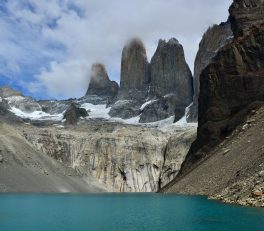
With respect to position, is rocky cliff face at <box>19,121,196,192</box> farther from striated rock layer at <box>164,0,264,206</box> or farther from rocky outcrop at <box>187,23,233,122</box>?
striated rock layer at <box>164,0,264,206</box>

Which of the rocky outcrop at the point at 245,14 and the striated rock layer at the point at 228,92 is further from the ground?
the rocky outcrop at the point at 245,14

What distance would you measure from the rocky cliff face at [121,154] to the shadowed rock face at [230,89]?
2275 inches

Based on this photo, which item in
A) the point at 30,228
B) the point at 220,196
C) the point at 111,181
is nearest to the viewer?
the point at 30,228

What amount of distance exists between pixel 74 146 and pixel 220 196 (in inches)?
4195

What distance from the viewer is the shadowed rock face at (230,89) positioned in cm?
7738

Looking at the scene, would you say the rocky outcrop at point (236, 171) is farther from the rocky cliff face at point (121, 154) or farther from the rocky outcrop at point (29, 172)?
the rocky cliff face at point (121, 154)

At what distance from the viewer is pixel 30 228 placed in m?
29.9

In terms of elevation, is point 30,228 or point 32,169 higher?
point 32,169

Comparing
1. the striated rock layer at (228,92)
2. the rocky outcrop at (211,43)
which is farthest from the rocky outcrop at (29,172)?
the rocky outcrop at (211,43)

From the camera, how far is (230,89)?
81.5 m

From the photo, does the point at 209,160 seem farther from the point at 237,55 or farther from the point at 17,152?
the point at 17,152

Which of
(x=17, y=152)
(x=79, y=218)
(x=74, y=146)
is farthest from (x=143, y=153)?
(x=79, y=218)

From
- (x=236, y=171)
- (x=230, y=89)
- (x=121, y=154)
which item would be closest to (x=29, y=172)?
(x=230, y=89)

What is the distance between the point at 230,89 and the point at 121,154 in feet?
239
